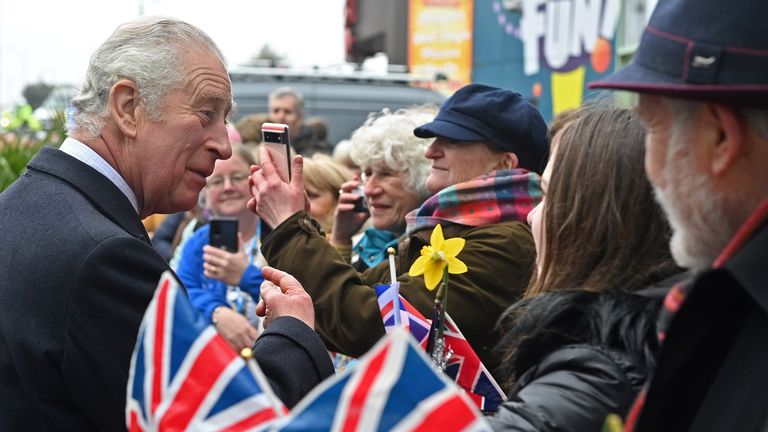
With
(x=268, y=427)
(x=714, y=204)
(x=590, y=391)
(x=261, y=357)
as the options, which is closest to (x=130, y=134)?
(x=261, y=357)

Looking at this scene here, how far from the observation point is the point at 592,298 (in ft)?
6.91

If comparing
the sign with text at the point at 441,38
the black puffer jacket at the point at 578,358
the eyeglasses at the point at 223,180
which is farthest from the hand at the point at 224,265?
the sign with text at the point at 441,38

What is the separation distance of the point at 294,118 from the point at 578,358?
6.51 meters

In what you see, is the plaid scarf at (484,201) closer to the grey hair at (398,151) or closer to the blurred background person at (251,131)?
the grey hair at (398,151)

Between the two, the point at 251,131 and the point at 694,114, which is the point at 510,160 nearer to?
the point at 694,114

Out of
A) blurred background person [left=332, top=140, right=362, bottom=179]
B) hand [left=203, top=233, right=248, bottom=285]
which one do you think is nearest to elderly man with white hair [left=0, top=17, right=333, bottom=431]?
hand [left=203, top=233, right=248, bottom=285]

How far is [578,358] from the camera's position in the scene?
1.87 m

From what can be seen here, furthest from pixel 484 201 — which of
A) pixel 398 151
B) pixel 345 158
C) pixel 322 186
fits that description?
pixel 345 158

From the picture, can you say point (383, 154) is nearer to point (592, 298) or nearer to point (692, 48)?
point (592, 298)

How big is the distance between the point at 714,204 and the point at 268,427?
79 cm

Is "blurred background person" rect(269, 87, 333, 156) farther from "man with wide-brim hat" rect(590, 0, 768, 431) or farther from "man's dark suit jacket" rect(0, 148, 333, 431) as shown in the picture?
"man with wide-brim hat" rect(590, 0, 768, 431)

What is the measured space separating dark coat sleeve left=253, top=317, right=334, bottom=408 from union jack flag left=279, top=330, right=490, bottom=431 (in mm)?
821

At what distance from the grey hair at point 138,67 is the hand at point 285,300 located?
1.72 ft

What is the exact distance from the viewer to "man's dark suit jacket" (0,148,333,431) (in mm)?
2209
